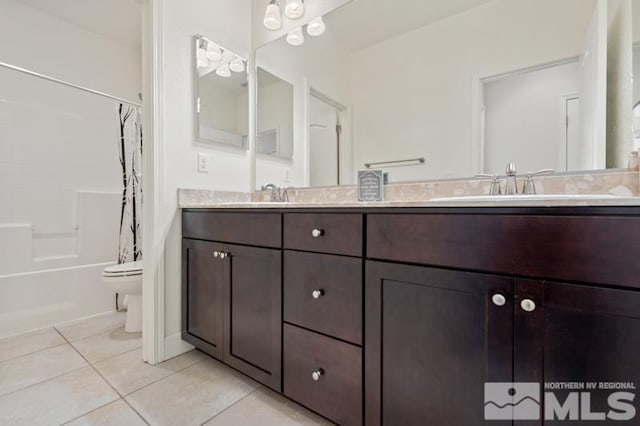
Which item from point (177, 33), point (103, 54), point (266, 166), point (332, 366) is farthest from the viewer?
point (103, 54)

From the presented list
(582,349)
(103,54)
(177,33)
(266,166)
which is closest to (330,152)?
(266,166)

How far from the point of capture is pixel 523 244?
0.73 metres

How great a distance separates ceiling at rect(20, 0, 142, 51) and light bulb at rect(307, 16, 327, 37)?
1.33 metres

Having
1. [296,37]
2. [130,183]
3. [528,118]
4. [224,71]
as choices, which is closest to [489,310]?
Answer: [528,118]

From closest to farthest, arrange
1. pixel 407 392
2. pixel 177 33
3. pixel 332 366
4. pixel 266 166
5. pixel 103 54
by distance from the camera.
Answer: pixel 407 392 → pixel 332 366 → pixel 177 33 → pixel 266 166 → pixel 103 54

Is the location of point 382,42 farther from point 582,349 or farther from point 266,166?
point 582,349

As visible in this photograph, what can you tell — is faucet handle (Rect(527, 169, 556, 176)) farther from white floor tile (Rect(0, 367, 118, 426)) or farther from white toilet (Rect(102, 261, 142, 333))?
white toilet (Rect(102, 261, 142, 333))

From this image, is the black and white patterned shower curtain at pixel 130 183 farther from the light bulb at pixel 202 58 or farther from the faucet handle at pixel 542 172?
the faucet handle at pixel 542 172

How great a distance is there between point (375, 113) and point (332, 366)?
4.27 ft

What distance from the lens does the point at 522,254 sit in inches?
28.9

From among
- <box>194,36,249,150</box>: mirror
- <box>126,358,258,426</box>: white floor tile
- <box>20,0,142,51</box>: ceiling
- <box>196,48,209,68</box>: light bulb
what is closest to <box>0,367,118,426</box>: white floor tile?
<box>126,358,258,426</box>: white floor tile

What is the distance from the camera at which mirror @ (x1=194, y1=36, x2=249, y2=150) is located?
6.11 feet

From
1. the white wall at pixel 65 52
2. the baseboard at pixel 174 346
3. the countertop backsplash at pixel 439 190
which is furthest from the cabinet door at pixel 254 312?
the white wall at pixel 65 52

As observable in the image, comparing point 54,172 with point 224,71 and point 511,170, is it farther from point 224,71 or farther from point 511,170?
point 511,170
